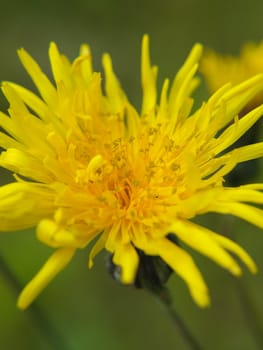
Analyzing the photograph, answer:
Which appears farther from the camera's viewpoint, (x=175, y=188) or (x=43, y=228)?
(x=175, y=188)

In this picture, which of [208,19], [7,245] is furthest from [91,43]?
[7,245]

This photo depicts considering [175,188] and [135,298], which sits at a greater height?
[175,188]

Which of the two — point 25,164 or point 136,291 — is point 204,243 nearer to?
point 25,164

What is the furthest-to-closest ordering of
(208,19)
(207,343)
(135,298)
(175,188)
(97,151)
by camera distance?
(208,19) → (135,298) → (207,343) → (97,151) → (175,188)

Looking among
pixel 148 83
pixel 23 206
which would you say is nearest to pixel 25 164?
pixel 23 206

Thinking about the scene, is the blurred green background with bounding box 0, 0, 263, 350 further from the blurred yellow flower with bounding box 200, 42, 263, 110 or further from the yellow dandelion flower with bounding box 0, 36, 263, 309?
the yellow dandelion flower with bounding box 0, 36, 263, 309

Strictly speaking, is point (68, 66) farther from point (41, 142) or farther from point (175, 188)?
point (175, 188)
